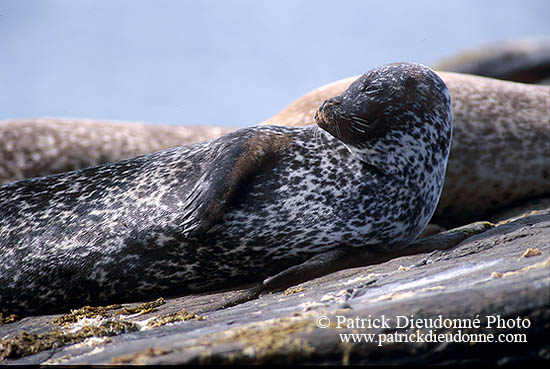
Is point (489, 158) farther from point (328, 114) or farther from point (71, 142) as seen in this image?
point (71, 142)

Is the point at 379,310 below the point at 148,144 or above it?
below

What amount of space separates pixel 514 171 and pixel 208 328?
3689 millimetres

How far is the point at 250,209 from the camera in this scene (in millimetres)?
3338

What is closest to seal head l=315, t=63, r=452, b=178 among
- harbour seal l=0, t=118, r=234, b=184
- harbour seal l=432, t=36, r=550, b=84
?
harbour seal l=0, t=118, r=234, b=184

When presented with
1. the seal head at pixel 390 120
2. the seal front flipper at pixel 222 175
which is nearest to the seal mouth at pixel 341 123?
the seal head at pixel 390 120

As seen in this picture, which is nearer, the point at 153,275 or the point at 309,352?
the point at 309,352

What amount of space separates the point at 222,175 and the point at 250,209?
26 cm

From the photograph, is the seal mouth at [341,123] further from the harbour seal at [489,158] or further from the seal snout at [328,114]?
the harbour seal at [489,158]

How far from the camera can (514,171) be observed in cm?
502

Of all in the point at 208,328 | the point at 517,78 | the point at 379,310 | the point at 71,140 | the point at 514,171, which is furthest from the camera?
the point at 517,78

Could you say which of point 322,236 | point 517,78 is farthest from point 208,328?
point 517,78

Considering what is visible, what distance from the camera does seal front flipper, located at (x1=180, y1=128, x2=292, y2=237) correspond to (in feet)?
10.5

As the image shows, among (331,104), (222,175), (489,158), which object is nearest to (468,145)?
(489,158)

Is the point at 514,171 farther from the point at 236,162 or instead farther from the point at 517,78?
the point at 517,78
